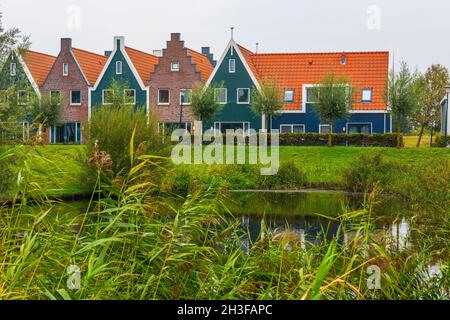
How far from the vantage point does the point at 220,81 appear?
3853 centimetres

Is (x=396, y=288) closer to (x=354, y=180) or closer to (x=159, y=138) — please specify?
(x=159, y=138)

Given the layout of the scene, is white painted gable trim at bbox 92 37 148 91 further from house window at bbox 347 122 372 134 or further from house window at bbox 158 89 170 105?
house window at bbox 347 122 372 134

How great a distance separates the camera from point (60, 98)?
121ft

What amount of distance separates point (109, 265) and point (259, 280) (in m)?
1.30

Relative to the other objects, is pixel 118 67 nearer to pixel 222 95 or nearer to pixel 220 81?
pixel 220 81

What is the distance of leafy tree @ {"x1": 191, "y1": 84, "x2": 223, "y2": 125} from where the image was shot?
35312 mm

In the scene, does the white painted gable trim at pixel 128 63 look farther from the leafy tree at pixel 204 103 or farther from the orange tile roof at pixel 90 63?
the leafy tree at pixel 204 103

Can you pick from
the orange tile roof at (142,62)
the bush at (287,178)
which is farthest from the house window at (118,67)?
the bush at (287,178)

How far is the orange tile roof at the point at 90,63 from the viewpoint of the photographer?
41125mm

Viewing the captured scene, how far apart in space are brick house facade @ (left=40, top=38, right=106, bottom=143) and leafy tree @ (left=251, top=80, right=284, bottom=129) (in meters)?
11.0

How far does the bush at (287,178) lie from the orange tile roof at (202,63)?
48.8 ft

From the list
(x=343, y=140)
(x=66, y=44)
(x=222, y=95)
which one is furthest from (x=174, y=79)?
(x=343, y=140)

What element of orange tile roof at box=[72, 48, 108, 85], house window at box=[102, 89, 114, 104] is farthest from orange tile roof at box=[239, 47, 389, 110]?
orange tile roof at box=[72, 48, 108, 85]

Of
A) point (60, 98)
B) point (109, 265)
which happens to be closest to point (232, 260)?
point (109, 265)
